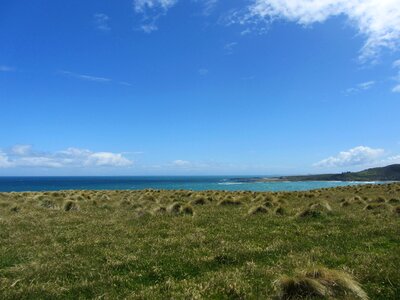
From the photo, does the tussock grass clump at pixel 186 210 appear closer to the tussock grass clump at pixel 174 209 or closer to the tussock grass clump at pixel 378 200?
the tussock grass clump at pixel 174 209

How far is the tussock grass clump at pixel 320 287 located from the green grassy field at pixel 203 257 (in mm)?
23

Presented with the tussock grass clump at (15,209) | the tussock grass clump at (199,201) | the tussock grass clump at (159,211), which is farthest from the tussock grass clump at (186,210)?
the tussock grass clump at (15,209)

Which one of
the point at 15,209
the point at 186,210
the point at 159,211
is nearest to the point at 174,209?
the point at 186,210

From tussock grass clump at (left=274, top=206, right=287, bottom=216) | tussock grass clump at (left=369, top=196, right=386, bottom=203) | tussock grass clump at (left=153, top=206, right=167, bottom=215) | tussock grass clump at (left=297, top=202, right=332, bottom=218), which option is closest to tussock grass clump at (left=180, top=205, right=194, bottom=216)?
tussock grass clump at (left=153, top=206, right=167, bottom=215)

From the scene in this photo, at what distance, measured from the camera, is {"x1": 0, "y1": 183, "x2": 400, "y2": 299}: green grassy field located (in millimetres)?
A: 9367

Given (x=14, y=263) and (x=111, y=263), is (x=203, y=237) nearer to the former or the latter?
(x=111, y=263)

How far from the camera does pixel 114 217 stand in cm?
2486

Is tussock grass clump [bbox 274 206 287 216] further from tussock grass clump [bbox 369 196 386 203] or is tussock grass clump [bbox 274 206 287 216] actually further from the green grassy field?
tussock grass clump [bbox 369 196 386 203]

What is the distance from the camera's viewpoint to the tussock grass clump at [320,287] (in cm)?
856

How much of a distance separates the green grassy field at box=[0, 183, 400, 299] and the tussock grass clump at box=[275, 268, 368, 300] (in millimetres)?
23

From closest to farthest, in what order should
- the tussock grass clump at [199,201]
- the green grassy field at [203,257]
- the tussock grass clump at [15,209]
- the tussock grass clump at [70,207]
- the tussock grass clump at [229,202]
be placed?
1. the green grassy field at [203,257]
2. the tussock grass clump at [15,209]
3. the tussock grass clump at [70,207]
4. the tussock grass clump at [229,202]
5. the tussock grass clump at [199,201]

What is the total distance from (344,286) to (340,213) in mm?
17175

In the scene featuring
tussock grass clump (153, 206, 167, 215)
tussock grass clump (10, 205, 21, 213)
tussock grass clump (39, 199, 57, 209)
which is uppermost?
tussock grass clump (39, 199, 57, 209)

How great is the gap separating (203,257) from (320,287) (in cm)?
510
